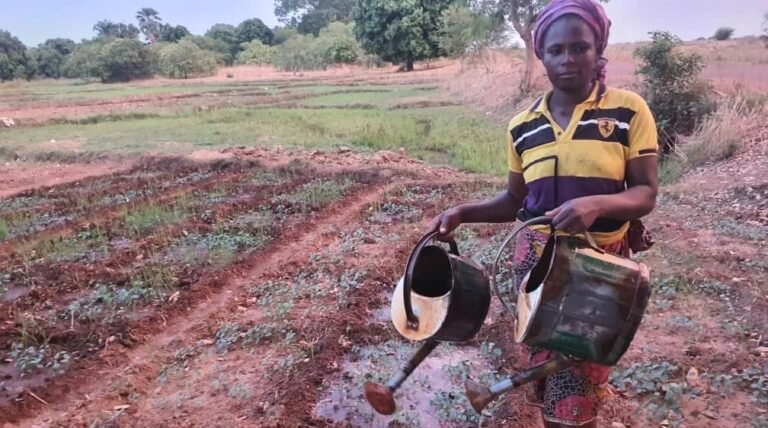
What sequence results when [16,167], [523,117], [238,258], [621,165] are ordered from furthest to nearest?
[16,167] → [238,258] → [523,117] → [621,165]

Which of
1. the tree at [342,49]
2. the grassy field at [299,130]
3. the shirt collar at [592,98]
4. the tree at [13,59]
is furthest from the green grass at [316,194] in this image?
the tree at [13,59]

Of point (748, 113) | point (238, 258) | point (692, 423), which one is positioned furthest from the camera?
point (748, 113)

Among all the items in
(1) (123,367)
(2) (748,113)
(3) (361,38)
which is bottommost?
(1) (123,367)

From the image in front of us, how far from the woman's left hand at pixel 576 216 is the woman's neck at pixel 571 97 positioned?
310 mm

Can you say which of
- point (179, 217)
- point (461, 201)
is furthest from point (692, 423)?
point (179, 217)

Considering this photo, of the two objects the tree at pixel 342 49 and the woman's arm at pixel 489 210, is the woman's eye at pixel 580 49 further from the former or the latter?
the tree at pixel 342 49

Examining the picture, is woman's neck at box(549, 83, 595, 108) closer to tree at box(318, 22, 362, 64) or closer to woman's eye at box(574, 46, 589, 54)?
woman's eye at box(574, 46, 589, 54)

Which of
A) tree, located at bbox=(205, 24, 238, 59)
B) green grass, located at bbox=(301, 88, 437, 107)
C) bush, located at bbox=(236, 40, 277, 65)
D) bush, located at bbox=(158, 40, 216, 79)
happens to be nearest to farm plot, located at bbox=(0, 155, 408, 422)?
green grass, located at bbox=(301, 88, 437, 107)

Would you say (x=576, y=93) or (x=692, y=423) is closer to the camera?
(x=576, y=93)

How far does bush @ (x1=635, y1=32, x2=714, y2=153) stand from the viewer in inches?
301

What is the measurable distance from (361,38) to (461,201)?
26535 mm

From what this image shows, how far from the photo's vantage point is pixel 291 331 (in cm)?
324

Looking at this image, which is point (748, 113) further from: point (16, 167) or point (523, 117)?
point (16, 167)

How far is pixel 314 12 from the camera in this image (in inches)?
2591
